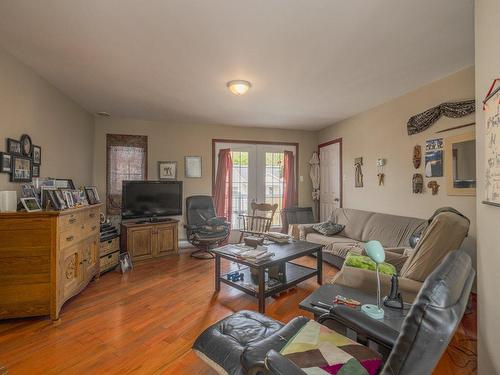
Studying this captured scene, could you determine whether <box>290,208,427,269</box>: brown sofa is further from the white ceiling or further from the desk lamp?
the white ceiling

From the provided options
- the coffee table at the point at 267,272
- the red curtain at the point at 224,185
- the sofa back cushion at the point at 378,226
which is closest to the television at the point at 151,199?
the red curtain at the point at 224,185

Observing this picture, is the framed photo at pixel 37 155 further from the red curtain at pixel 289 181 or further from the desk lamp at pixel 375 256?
the red curtain at pixel 289 181

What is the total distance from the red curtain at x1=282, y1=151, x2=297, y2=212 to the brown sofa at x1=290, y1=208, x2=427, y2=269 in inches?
46.8

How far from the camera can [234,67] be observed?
2676 mm

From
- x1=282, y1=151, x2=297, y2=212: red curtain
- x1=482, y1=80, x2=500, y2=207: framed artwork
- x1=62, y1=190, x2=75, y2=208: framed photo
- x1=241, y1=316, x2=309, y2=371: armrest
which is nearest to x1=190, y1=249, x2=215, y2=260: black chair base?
x1=282, y1=151, x2=297, y2=212: red curtain

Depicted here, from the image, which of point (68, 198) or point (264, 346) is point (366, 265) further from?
point (68, 198)

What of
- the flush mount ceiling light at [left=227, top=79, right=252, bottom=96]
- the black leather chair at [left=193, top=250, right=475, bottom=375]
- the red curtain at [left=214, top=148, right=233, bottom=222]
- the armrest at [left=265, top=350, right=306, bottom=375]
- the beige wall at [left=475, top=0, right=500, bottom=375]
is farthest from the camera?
the red curtain at [left=214, top=148, right=233, bottom=222]

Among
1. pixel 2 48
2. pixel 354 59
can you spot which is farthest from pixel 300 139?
pixel 2 48

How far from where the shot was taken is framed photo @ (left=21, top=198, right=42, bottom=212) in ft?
7.57

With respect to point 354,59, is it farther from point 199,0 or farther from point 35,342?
point 35,342

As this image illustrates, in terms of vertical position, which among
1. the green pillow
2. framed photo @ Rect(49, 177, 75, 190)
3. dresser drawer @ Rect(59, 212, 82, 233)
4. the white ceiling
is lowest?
the green pillow

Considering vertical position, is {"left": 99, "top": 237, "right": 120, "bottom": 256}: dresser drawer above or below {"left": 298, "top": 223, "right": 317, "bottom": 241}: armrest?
below

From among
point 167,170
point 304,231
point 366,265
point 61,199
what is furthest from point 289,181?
point 61,199

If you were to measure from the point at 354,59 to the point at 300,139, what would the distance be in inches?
124
